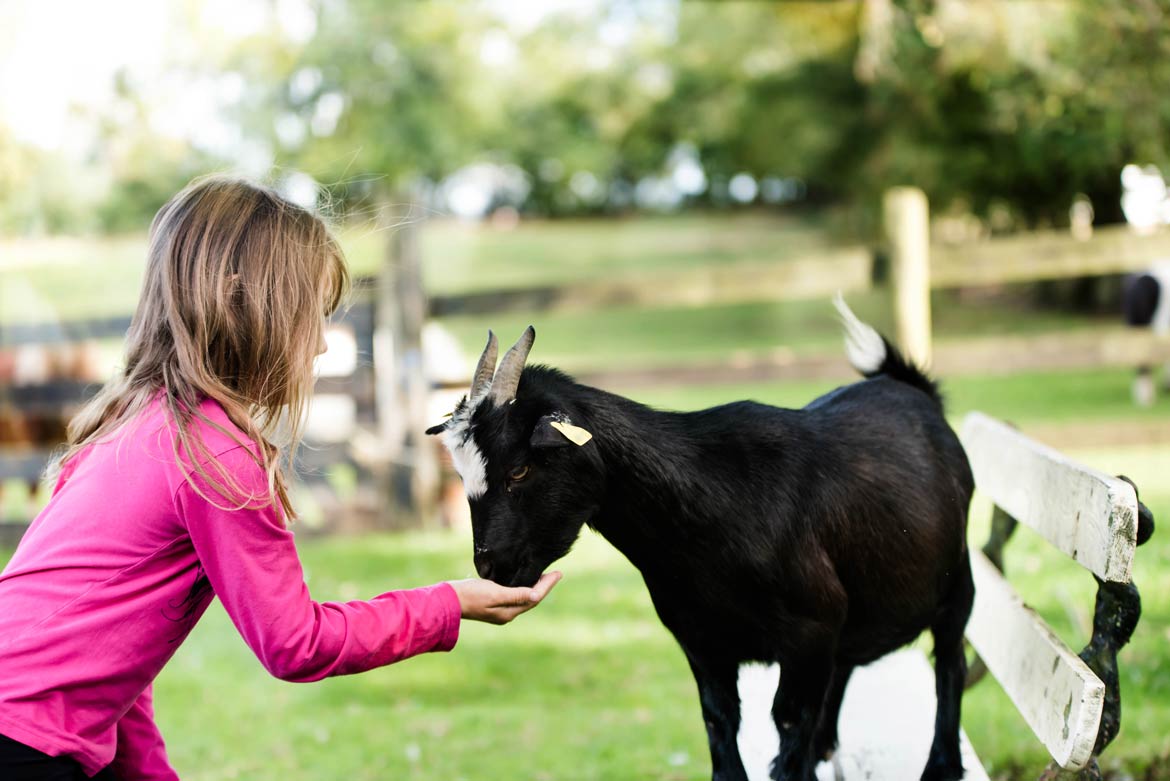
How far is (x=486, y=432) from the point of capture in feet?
8.91

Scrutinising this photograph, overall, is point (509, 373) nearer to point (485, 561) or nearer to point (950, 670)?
point (485, 561)

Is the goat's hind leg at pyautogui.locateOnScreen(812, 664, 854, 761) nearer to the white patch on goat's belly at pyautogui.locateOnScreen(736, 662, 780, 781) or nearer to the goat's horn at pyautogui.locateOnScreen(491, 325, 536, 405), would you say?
the white patch on goat's belly at pyautogui.locateOnScreen(736, 662, 780, 781)

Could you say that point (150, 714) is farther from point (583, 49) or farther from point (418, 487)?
point (583, 49)

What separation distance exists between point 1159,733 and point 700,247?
23.7 metres

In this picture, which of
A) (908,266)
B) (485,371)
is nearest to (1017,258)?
(908,266)

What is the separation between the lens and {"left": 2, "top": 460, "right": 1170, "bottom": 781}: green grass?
462 cm

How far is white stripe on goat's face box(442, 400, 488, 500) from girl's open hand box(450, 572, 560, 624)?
0.22m

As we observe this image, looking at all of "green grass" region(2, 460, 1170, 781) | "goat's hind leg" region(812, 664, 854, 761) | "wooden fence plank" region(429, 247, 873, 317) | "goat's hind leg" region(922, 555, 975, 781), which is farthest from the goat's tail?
"wooden fence plank" region(429, 247, 873, 317)

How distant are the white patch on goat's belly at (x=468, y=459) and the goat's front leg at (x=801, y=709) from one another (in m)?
0.83

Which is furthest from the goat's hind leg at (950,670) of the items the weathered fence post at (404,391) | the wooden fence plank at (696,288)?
the weathered fence post at (404,391)

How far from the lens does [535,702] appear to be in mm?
5625

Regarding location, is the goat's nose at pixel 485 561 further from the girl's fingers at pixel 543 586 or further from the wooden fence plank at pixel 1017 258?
the wooden fence plank at pixel 1017 258

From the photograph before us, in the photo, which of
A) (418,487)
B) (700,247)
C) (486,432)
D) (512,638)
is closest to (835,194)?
(700,247)

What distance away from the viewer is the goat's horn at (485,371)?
278cm
